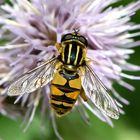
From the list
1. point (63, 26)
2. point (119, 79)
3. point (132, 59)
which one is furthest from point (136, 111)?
point (63, 26)

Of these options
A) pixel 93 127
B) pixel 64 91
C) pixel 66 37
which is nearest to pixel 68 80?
pixel 64 91

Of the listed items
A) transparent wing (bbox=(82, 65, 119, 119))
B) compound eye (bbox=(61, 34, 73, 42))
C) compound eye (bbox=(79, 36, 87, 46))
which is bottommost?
transparent wing (bbox=(82, 65, 119, 119))

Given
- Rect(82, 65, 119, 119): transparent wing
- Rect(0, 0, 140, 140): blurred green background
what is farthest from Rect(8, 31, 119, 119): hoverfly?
Rect(0, 0, 140, 140): blurred green background

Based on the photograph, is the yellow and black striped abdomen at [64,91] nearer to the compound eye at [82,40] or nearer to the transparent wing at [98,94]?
the transparent wing at [98,94]

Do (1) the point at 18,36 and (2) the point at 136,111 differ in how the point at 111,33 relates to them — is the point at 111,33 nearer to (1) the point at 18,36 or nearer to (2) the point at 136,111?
(1) the point at 18,36

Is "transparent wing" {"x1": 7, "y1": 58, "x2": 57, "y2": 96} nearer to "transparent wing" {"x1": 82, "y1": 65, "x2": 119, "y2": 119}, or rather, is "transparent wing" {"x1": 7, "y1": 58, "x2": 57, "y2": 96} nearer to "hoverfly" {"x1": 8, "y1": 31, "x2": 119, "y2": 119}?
"hoverfly" {"x1": 8, "y1": 31, "x2": 119, "y2": 119}

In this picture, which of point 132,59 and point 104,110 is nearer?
point 104,110

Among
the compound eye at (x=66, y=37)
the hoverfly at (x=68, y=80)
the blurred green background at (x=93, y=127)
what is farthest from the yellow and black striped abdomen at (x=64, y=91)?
the blurred green background at (x=93, y=127)

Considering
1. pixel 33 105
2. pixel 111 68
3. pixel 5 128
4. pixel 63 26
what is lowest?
pixel 5 128

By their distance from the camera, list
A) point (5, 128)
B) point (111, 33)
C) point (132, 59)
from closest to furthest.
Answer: point (111, 33), point (5, 128), point (132, 59)
